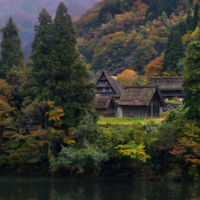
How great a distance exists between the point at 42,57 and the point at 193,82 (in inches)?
622

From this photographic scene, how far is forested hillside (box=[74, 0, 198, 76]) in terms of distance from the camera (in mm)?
92750

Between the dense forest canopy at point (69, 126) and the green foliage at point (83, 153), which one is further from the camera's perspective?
the green foliage at point (83, 153)

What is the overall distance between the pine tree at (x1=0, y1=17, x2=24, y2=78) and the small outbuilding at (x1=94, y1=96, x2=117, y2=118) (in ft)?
36.9

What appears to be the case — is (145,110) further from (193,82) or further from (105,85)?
(105,85)

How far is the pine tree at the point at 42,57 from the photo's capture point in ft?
98.6

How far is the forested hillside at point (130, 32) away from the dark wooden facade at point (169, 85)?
1014 inches

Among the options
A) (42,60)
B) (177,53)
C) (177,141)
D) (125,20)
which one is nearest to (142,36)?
(125,20)

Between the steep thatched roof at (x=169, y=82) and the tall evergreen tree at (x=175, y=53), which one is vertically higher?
the tall evergreen tree at (x=175, y=53)

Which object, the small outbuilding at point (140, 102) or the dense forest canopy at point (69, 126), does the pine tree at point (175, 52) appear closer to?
the small outbuilding at point (140, 102)

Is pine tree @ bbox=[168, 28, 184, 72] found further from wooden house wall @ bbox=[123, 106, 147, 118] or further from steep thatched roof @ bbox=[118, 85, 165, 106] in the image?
wooden house wall @ bbox=[123, 106, 147, 118]

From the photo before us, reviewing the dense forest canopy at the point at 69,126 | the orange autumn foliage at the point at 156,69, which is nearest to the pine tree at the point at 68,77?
the dense forest canopy at the point at 69,126

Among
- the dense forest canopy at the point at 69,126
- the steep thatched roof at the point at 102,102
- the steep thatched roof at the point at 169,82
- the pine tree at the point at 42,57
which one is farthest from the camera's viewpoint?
the steep thatched roof at the point at 169,82

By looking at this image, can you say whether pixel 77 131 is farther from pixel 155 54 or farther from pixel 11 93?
pixel 155 54

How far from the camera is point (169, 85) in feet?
169
